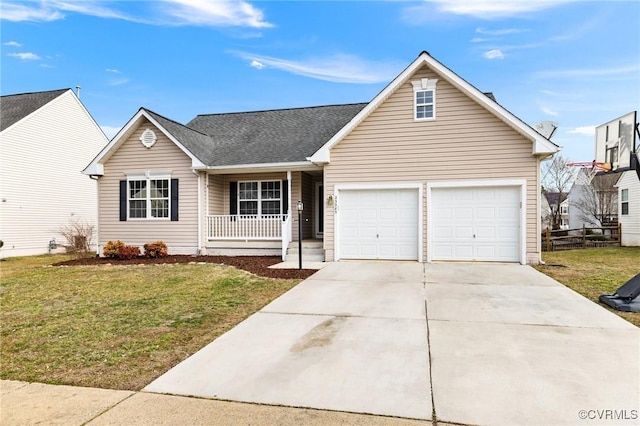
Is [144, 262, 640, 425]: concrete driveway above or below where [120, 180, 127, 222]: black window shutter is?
below

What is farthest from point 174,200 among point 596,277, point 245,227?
point 596,277

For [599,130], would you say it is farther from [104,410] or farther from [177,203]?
[177,203]

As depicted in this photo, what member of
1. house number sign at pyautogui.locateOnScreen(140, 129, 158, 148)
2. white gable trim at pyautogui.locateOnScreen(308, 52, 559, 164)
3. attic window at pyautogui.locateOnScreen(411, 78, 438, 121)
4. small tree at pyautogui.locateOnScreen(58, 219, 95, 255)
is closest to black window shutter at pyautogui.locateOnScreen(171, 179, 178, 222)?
house number sign at pyautogui.locateOnScreen(140, 129, 158, 148)

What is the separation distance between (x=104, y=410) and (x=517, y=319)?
544 centimetres

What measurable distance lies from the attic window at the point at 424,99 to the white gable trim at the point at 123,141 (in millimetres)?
7663

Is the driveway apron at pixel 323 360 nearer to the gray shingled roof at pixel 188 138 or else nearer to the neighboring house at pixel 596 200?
the gray shingled roof at pixel 188 138

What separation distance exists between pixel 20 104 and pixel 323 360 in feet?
73.8

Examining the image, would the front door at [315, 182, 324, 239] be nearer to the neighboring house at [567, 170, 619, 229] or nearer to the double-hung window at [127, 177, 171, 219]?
the double-hung window at [127, 177, 171, 219]

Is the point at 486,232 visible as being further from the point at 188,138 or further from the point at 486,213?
the point at 188,138

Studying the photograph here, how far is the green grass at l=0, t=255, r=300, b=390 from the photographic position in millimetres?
4105

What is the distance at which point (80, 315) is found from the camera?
620 centimetres

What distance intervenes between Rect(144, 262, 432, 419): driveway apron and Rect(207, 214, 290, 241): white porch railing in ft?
22.2

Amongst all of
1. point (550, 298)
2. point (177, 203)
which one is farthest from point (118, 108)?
point (550, 298)

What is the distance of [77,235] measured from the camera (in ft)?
62.1
